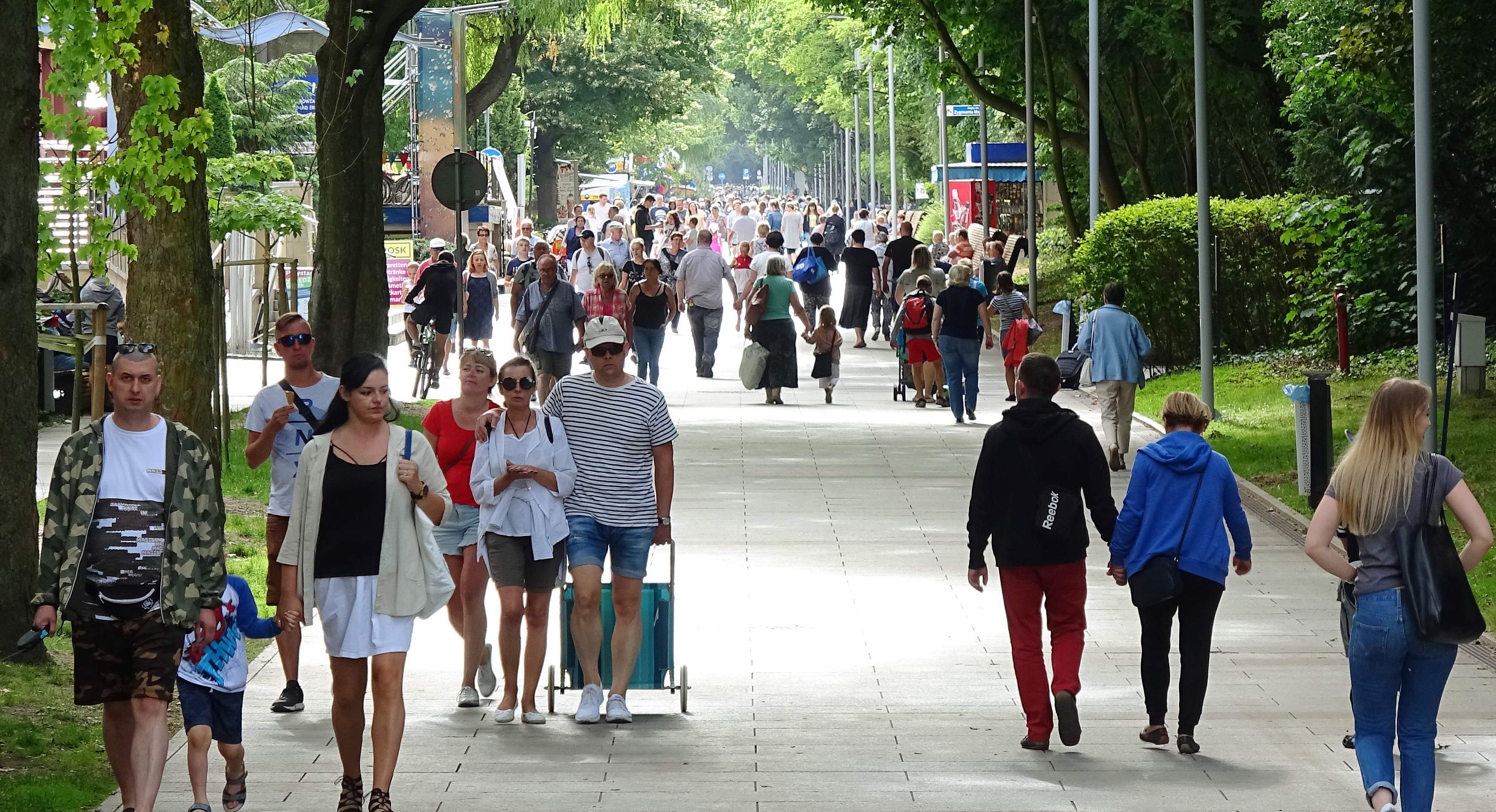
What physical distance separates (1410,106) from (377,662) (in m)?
16.6

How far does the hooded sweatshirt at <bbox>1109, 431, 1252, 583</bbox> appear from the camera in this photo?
8172mm

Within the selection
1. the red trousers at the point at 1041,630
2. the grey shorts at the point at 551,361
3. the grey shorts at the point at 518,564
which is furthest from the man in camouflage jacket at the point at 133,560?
the grey shorts at the point at 551,361

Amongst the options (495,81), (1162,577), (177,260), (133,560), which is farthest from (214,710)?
(495,81)

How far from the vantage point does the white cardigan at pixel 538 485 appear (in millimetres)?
8500

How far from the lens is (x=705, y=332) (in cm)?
2661

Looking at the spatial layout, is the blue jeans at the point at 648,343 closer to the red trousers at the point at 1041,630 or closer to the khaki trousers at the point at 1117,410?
the khaki trousers at the point at 1117,410

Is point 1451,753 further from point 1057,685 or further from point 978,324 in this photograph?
point 978,324

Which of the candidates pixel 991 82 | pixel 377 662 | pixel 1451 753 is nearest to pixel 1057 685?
pixel 1451 753

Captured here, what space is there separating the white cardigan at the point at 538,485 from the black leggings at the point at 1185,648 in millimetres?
2317

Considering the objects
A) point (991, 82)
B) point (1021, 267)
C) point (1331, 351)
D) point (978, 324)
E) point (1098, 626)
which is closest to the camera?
point (1098, 626)

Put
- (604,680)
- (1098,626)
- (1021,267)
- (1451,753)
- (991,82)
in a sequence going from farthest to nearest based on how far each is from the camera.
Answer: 1. (1021,267)
2. (991,82)
3. (1098,626)
4. (604,680)
5. (1451,753)

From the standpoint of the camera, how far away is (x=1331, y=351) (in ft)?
80.1

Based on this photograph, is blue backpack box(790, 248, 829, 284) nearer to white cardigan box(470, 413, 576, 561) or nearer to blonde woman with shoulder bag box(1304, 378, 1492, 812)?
white cardigan box(470, 413, 576, 561)

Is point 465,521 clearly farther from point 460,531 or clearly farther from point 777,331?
point 777,331
